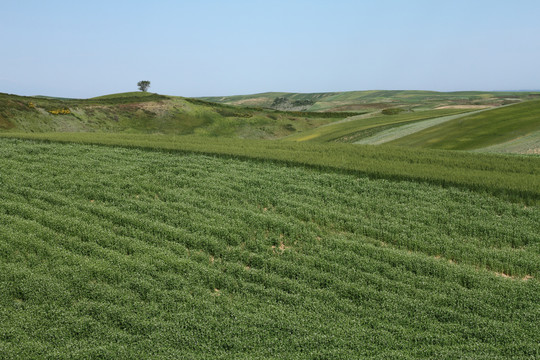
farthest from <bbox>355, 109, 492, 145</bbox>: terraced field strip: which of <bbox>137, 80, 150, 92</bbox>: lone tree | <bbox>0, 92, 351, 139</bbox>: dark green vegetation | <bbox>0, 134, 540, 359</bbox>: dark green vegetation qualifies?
<bbox>137, 80, 150, 92</bbox>: lone tree

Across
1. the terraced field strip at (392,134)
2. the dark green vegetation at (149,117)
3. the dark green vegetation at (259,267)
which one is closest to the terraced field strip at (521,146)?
the dark green vegetation at (259,267)

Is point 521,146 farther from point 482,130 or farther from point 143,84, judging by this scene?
point 143,84

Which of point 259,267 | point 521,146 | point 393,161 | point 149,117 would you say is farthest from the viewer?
point 149,117

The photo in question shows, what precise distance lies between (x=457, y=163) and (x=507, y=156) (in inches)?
160

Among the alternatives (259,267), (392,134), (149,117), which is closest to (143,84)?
(149,117)

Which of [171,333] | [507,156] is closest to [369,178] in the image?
[507,156]

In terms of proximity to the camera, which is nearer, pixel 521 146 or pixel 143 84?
pixel 521 146

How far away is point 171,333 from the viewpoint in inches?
344

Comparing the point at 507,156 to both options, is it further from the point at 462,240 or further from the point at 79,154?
the point at 79,154

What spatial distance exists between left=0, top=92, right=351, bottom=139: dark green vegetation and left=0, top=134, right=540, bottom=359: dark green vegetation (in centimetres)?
3804

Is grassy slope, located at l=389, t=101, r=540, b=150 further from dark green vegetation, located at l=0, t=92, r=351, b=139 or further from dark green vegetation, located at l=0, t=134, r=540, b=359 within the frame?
dark green vegetation, located at l=0, t=92, r=351, b=139

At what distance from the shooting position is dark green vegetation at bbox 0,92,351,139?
168 ft

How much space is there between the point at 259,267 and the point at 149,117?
60.9m

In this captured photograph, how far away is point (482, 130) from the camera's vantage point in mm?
37438
